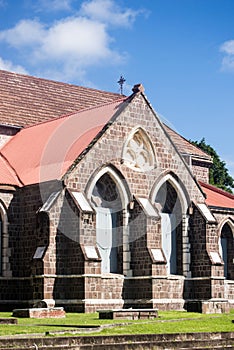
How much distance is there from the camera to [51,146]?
38250mm

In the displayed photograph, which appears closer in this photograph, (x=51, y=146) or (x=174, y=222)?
(x=51, y=146)

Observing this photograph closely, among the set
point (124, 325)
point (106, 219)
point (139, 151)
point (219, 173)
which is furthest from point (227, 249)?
point (219, 173)

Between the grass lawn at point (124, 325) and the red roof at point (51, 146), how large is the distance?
7830 millimetres

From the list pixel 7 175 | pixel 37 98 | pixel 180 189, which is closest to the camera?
pixel 7 175

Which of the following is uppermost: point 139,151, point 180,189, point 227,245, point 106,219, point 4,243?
point 139,151

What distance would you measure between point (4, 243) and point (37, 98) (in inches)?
506

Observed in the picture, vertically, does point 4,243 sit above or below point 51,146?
below

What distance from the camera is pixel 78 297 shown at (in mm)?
33594

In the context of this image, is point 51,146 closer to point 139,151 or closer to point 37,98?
point 139,151

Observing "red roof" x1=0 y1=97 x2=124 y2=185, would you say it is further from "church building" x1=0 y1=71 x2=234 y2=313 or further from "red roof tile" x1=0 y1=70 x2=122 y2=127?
"red roof tile" x1=0 y1=70 x2=122 y2=127

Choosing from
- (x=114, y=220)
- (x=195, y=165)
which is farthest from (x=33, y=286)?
(x=195, y=165)

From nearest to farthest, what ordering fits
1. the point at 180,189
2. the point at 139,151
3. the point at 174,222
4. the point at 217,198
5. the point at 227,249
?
the point at 139,151 → the point at 180,189 → the point at 174,222 → the point at 227,249 → the point at 217,198

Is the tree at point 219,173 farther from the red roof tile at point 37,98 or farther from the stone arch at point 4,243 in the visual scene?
the stone arch at point 4,243

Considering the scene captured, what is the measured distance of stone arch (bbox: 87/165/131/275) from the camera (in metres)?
36.6
